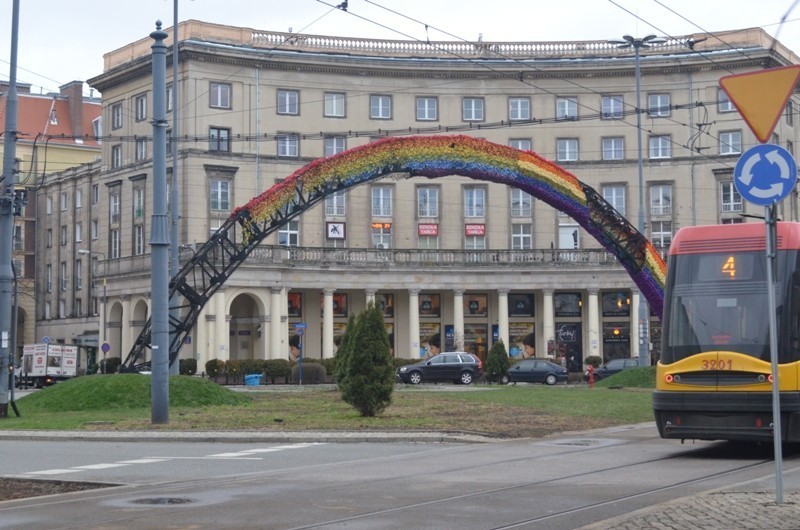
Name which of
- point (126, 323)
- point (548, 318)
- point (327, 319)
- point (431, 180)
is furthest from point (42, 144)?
point (548, 318)

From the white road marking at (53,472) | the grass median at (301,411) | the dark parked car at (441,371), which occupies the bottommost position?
the white road marking at (53,472)

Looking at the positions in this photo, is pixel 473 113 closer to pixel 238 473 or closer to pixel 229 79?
pixel 229 79

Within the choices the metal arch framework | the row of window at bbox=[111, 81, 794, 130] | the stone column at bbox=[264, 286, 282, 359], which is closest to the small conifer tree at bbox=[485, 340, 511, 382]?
the stone column at bbox=[264, 286, 282, 359]

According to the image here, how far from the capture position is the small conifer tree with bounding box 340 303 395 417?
28.2 m

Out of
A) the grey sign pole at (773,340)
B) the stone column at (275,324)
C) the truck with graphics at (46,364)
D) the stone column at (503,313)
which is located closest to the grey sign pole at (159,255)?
the grey sign pole at (773,340)

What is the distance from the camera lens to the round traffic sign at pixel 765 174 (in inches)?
464

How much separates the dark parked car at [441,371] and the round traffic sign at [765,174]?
48.2 m

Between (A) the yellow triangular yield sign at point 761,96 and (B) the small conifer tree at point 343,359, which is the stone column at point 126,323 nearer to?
(B) the small conifer tree at point 343,359

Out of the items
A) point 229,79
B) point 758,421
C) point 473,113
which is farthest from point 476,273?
point 758,421

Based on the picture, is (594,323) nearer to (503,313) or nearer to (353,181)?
(503,313)

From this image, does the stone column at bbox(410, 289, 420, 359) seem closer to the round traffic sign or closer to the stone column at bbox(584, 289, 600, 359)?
the stone column at bbox(584, 289, 600, 359)

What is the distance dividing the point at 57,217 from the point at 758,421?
88.6 meters

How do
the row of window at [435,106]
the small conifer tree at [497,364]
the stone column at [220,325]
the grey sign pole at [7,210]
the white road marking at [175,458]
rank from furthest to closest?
the row of window at [435,106], the stone column at [220,325], the small conifer tree at [497,364], the grey sign pole at [7,210], the white road marking at [175,458]

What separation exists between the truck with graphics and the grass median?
37.7 meters
